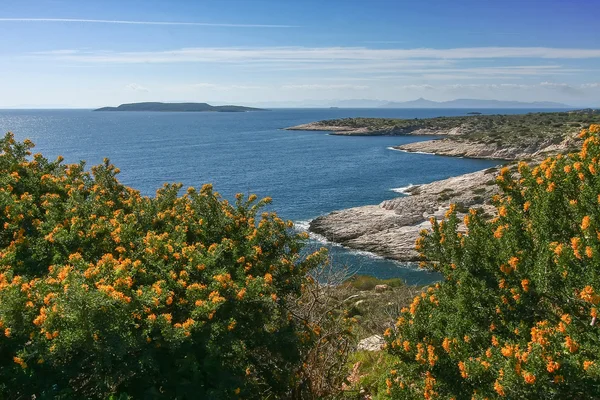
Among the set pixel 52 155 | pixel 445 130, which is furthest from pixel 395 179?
pixel 445 130

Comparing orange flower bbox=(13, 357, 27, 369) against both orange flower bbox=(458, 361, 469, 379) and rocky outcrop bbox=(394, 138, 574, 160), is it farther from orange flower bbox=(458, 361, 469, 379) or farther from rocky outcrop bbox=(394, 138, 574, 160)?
rocky outcrop bbox=(394, 138, 574, 160)

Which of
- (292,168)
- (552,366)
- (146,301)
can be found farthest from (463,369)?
(292,168)

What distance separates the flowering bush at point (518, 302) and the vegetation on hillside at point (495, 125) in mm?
97107

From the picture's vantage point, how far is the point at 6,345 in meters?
7.26

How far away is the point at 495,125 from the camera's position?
486ft

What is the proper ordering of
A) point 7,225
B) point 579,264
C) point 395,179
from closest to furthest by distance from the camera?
1. point 579,264
2. point 7,225
3. point 395,179

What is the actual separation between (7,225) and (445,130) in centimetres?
15674

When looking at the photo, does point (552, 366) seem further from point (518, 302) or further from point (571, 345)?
point (518, 302)

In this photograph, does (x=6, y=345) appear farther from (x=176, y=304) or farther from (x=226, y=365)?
(x=226, y=365)

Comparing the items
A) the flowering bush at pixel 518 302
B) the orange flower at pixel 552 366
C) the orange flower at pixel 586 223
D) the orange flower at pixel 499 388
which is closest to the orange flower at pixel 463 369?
the flowering bush at pixel 518 302

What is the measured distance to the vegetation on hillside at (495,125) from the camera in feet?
349

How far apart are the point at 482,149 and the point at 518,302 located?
332 feet

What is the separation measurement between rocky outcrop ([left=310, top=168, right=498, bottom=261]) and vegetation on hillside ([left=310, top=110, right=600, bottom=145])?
157 feet

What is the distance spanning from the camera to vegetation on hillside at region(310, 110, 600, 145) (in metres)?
106
